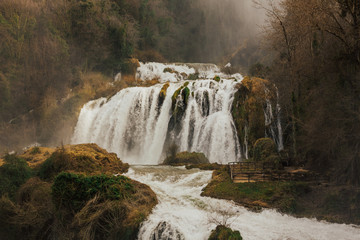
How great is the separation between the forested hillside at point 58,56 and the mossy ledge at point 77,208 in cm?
2429

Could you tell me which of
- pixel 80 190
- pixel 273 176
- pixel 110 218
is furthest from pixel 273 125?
pixel 80 190

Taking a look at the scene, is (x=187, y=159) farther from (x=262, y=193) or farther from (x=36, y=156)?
(x=36, y=156)

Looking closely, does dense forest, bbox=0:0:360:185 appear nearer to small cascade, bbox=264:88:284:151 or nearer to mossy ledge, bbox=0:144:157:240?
small cascade, bbox=264:88:284:151

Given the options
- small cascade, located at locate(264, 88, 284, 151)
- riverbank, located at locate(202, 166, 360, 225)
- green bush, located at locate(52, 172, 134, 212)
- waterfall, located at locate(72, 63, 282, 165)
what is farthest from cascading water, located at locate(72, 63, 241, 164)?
green bush, located at locate(52, 172, 134, 212)

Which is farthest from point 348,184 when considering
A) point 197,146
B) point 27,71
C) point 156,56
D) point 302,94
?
point 156,56

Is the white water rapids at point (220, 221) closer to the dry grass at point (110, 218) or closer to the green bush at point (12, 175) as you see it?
the dry grass at point (110, 218)

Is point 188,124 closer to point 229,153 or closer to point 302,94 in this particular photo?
point 229,153

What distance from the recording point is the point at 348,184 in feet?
38.2

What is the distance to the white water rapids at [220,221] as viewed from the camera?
371 inches

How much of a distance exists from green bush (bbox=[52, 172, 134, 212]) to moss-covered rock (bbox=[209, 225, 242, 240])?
430cm

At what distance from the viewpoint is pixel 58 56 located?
135 ft

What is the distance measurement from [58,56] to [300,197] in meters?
38.8

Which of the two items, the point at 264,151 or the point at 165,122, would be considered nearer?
the point at 264,151

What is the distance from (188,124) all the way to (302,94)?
38.4ft
